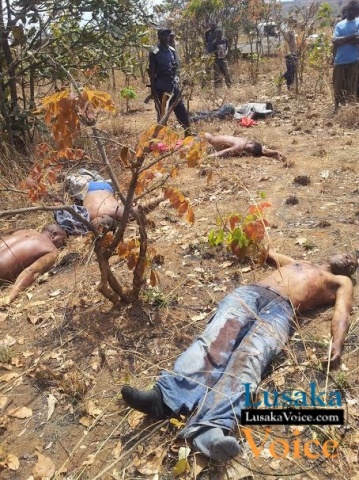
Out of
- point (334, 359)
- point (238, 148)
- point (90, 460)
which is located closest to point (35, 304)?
point (90, 460)

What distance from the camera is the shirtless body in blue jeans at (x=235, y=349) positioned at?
2154mm

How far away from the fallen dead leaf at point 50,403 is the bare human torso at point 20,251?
1.56 m

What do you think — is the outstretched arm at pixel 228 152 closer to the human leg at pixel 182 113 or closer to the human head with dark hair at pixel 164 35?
the human leg at pixel 182 113

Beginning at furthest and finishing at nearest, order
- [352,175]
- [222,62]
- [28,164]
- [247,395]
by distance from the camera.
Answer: [222,62] < [28,164] < [352,175] < [247,395]

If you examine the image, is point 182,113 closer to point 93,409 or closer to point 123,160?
point 123,160

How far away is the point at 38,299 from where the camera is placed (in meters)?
3.59

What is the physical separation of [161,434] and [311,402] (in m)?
0.82

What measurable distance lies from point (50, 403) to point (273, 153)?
469cm

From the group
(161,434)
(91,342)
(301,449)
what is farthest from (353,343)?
(91,342)

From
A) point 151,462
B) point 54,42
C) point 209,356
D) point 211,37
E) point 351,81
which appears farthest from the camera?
point 211,37

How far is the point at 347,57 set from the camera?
726cm

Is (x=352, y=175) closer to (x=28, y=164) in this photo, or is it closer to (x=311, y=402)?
(x=311, y=402)

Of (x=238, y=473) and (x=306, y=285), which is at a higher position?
(x=306, y=285)

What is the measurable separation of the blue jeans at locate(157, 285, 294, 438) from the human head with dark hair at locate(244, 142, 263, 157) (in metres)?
3.70
